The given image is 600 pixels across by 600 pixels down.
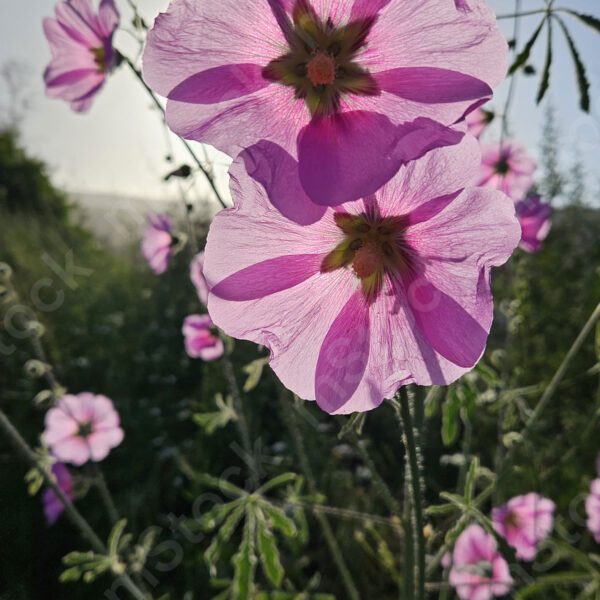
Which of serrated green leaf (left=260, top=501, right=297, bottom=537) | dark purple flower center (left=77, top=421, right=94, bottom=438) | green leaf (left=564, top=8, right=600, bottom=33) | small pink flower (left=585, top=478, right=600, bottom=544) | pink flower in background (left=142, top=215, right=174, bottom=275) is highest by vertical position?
pink flower in background (left=142, top=215, right=174, bottom=275)

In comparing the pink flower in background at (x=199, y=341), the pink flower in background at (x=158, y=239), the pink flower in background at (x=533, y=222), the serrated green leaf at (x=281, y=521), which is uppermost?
the pink flower in background at (x=158, y=239)

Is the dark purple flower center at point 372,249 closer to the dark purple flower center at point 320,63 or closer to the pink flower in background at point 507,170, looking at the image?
the dark purple flower center at point 320,63

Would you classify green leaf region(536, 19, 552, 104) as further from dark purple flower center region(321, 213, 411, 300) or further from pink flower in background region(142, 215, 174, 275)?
pink flower in background region(142, 215, 174, 275)

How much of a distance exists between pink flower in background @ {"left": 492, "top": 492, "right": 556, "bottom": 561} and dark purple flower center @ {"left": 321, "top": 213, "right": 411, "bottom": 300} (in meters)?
1.30

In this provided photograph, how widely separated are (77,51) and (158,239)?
1.00m

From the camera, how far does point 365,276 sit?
655mm

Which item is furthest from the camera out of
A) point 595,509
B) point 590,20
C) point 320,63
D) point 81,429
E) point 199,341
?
point 81,429

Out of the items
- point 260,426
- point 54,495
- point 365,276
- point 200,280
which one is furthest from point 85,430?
point 365,276

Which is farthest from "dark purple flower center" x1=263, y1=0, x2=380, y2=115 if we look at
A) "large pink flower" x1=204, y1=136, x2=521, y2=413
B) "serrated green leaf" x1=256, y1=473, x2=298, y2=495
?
"serrated green leaf" x1=256, y1=473, x2=298, y2=495

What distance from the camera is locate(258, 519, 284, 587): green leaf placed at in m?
1.07

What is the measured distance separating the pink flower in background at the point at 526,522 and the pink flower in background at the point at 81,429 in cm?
154

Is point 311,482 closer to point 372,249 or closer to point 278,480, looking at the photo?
point 278,480

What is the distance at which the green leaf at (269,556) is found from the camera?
1.07 metres

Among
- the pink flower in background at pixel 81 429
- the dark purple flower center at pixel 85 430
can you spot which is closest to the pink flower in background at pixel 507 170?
the pink flower in background at pixel 81 429
